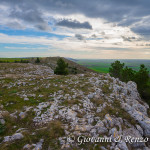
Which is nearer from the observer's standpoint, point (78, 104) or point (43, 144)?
point (43, 144)

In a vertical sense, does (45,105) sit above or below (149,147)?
above

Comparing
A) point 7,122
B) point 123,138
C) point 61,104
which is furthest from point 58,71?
point 123,138

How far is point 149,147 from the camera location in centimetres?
730

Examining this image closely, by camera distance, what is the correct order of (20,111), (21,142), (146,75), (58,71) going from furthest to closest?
1. (58,71)
2. (146,75)
3. (20,111)
4. (21,142)

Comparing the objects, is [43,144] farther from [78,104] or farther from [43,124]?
[78,104]

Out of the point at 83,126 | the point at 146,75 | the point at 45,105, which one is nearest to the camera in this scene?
the point at 83,126

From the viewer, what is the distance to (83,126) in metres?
7.62

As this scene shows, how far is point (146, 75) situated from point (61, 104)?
99.8 feet

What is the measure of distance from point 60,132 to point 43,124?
1805 millimetres

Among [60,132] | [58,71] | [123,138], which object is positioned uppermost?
[58,71]

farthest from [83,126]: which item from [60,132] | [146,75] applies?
[146,75]

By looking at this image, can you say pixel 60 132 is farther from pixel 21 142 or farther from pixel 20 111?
pixel 20 111
